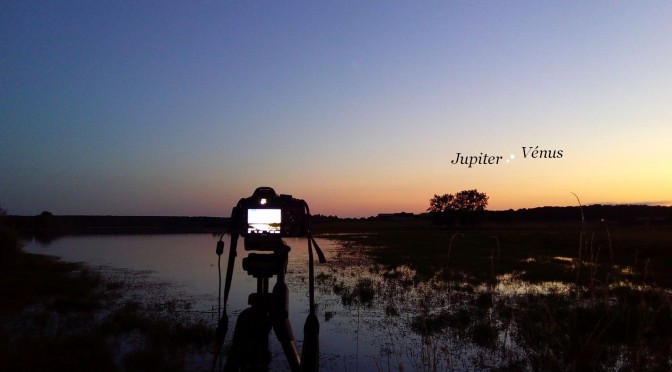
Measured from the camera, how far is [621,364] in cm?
623

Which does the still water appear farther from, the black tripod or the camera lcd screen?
the camera lcd screen

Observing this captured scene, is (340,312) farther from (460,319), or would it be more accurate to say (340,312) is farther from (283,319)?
(283,319)

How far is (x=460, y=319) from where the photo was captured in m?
9.19

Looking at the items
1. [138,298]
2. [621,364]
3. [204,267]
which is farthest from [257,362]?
[204,267]

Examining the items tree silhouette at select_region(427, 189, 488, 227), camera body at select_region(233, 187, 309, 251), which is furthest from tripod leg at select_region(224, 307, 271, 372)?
tree silhouette at select_region(427, 189, 488, 227)

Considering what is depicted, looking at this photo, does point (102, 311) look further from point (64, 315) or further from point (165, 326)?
point (165, 326)

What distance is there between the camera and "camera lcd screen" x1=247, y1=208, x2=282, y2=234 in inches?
150

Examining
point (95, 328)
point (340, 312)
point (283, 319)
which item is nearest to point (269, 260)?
point (283, 319)

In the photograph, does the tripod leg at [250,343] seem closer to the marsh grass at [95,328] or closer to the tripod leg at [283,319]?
the tripod leg at [283,319]

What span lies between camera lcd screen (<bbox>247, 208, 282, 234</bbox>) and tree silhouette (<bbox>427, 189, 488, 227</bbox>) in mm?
76324

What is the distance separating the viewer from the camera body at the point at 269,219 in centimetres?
382

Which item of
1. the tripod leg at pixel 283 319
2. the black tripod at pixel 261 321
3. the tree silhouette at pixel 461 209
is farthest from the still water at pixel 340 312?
the tree silhouette at pixel 461 209

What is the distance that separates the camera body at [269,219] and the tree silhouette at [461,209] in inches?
3002

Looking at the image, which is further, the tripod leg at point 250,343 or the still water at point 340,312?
the still water at point 340,312
